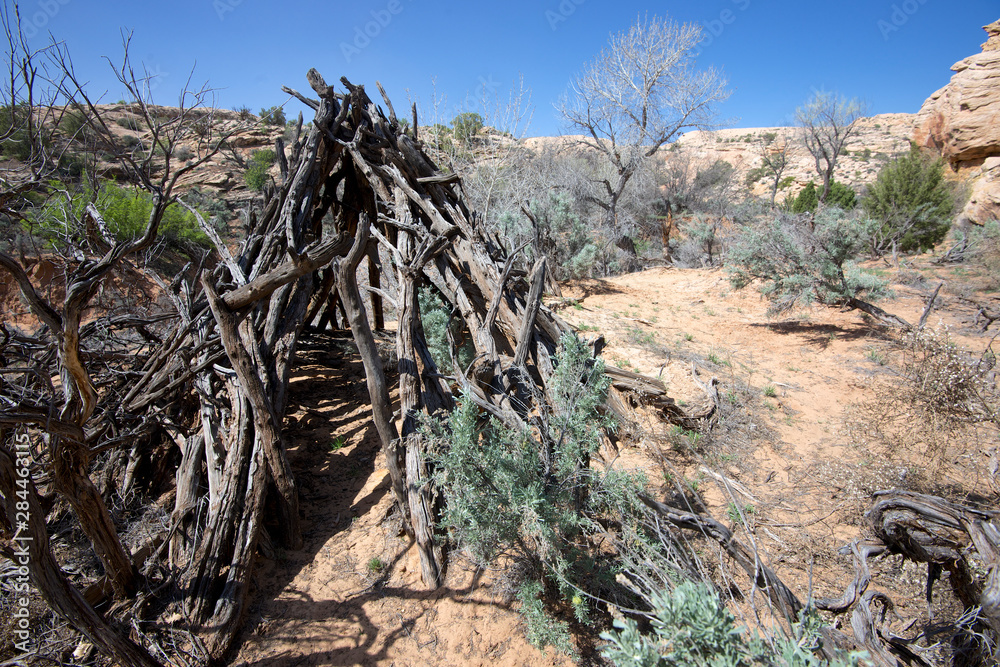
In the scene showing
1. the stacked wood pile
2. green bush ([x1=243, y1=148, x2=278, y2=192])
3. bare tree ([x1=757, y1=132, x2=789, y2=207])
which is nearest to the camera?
the stacked wood pile

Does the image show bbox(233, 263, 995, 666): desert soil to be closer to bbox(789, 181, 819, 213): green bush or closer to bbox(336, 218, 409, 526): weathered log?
bbox(336, 218, 409, 526): weathered log

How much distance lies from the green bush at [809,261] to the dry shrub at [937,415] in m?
2.77

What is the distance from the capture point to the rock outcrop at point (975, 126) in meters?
15.3

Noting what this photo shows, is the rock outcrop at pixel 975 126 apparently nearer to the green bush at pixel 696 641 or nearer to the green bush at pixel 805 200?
the green bush at pixel 805 200

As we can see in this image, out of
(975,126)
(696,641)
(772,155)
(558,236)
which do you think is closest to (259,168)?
(558,236)

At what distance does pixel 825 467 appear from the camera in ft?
13.5

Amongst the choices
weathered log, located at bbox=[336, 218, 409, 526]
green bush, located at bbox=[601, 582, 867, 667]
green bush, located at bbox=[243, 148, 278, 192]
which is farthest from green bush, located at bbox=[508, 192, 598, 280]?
green bush, located at bbox=[243, 148, 278, 192]

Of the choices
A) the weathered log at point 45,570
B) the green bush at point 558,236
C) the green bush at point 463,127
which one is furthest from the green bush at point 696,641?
the green bush at point 463,127

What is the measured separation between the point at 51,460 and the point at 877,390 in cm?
746

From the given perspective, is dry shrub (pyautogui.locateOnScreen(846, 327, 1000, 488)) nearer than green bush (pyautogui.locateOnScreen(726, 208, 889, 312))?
Yes

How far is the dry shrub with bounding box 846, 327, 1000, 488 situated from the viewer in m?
4.23

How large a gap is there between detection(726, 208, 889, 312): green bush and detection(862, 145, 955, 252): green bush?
6.45 m

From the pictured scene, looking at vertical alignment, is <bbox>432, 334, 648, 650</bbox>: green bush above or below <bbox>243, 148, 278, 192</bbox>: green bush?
below

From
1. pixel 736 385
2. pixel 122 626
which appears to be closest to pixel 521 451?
pixel 122 626
